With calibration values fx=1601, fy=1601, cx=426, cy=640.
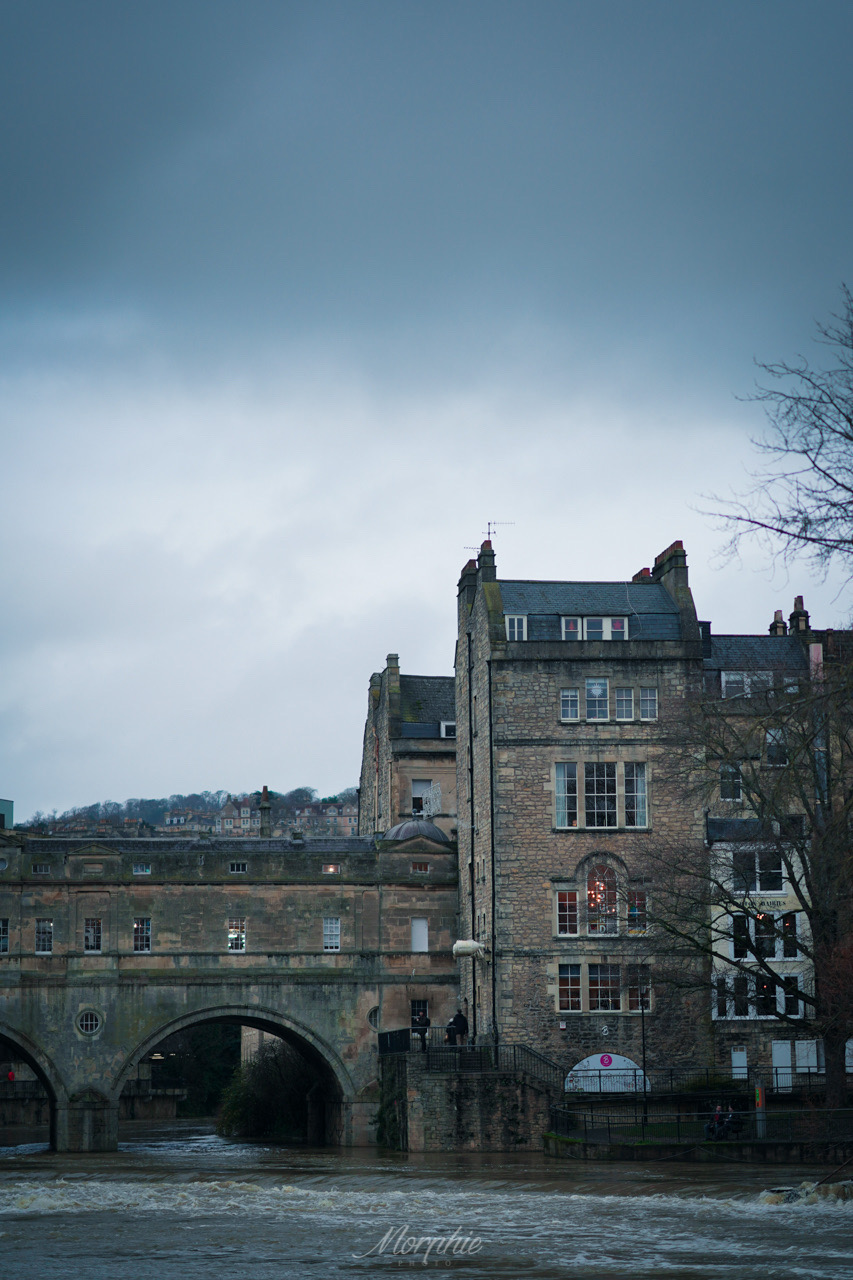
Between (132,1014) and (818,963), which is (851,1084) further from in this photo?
(132,1014)

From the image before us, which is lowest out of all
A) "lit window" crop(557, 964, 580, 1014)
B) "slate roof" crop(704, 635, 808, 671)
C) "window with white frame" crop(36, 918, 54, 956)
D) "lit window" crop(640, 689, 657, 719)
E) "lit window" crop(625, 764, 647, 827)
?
"lit window" crop(557, 964, 580, 1014)

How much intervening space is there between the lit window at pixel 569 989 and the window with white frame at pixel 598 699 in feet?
25.0

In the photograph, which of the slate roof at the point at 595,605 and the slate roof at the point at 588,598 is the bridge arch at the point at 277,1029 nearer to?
the slate roof at the point at 595,605

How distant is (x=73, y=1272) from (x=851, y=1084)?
2880 cm

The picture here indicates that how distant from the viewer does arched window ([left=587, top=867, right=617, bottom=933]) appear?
158 ft

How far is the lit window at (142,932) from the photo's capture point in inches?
2104

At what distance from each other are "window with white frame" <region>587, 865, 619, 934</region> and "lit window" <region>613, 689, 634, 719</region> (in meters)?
4.67

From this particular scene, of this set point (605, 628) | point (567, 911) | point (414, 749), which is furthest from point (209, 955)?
point (605, 628)

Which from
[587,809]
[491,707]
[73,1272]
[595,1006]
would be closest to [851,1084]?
[595,1006]

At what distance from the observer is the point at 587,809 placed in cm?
4884

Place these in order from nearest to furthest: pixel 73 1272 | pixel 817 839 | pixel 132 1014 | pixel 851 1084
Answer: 1. pixel 73 1272
2. pixel 817 839
3. pixel 851 1084
4. pixel 132 1014

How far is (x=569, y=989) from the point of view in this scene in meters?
48.1

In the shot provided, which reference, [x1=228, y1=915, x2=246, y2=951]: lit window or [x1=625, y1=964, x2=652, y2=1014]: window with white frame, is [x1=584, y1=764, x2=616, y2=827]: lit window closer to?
[x1=625, y1=964, x2=652, y2=1014]: window with white frame

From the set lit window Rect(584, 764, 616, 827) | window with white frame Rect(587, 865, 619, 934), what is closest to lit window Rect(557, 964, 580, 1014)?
window with white frame Rect(587, 865, 619, 934)
